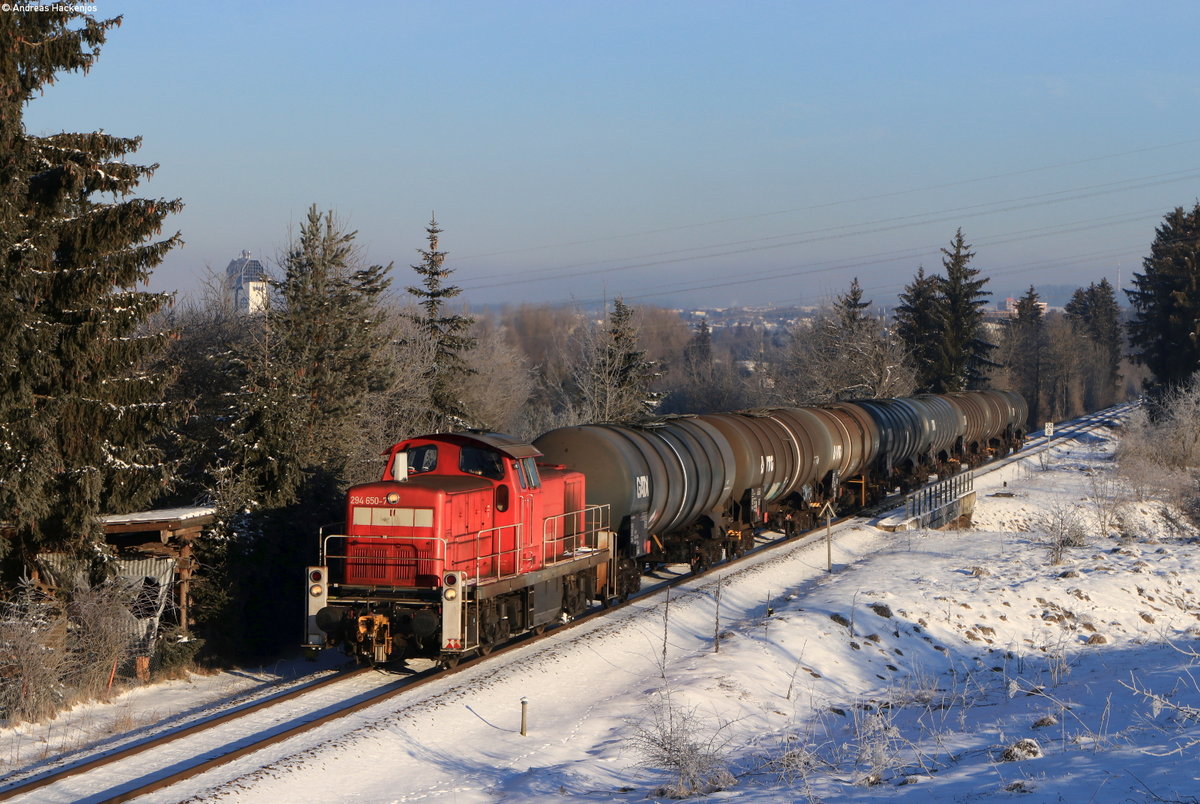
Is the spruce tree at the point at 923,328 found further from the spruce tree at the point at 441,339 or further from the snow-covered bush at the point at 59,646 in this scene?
the snow-covered bush at the point at 59,646

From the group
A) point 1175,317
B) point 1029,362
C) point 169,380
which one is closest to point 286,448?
point 169,380

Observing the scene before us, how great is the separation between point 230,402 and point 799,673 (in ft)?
51.7

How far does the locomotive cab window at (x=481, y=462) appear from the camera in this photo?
653 inches

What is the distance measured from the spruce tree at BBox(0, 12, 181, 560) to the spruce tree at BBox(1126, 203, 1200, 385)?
6214cm

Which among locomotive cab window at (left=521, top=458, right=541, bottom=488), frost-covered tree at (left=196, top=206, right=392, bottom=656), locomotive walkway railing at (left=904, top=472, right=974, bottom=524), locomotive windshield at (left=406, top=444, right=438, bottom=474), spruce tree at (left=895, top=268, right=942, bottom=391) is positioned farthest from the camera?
spruce tree at (left=895, top=268, right=942, bottom=391)

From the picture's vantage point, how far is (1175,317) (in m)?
64.8

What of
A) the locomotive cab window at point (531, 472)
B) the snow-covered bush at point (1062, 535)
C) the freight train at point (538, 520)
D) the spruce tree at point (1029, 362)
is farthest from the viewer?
the spruce tree at point (1029, 362)

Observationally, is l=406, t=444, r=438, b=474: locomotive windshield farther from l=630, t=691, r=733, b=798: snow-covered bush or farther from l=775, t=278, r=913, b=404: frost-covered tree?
l=775, t=278, r=913, b=404: frost-covered tree

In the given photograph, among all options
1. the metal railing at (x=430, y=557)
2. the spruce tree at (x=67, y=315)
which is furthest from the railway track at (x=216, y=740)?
the spruce tree at (x=67, y=315)

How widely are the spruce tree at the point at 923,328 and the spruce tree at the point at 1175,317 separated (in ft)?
41.5

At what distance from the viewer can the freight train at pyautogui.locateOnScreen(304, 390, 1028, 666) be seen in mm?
15273

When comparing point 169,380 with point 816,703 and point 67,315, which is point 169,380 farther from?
point 816,703

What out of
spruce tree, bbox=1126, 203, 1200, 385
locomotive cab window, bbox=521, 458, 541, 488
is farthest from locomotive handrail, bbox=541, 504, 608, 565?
spruce tree, bbox=1126, 203, 1200, 385

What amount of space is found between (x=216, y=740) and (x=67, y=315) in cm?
822
